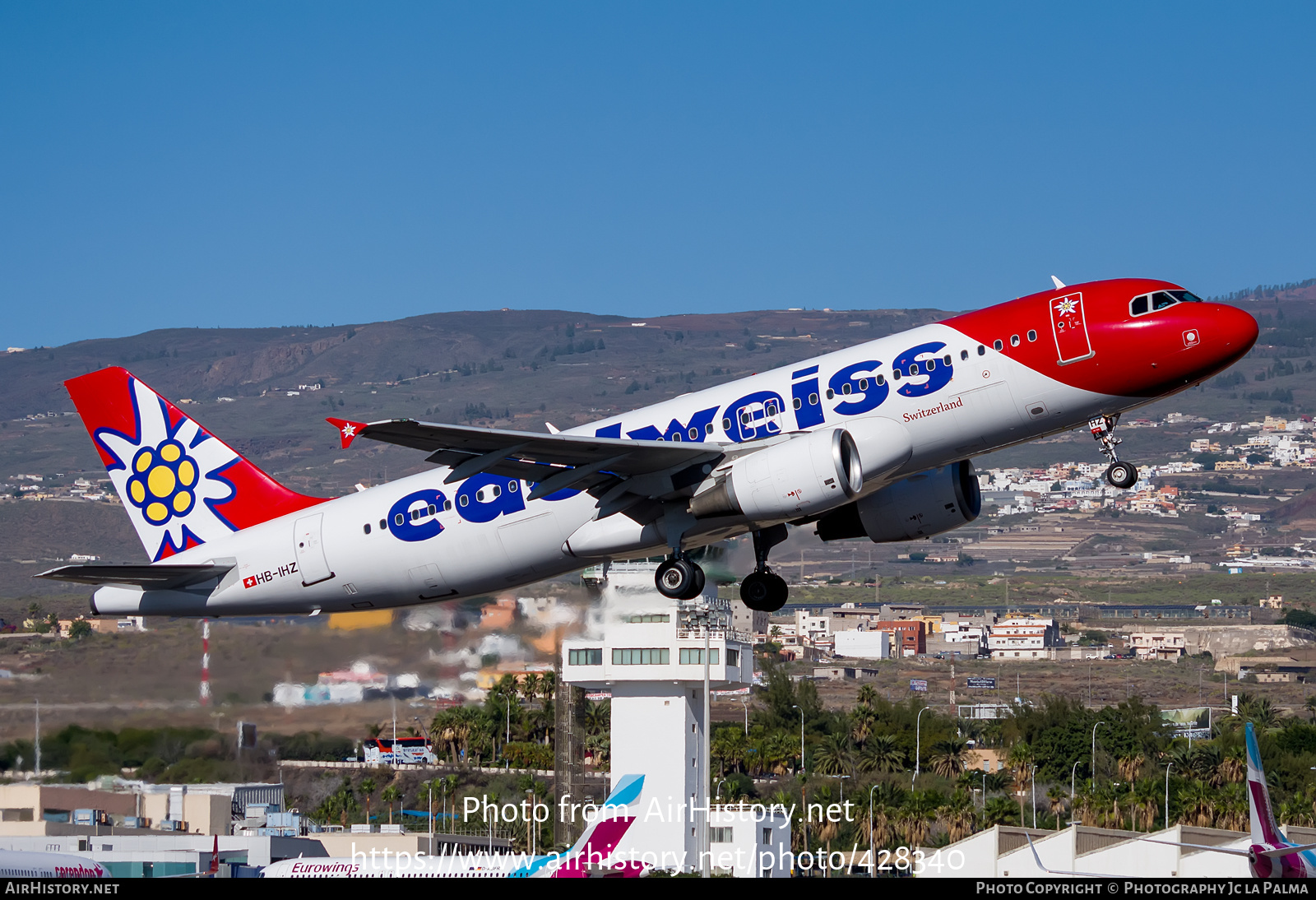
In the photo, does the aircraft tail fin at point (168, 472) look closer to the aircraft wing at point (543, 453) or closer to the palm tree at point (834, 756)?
the aircraft wing at point (543, 453)

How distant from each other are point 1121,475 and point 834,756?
337 feet

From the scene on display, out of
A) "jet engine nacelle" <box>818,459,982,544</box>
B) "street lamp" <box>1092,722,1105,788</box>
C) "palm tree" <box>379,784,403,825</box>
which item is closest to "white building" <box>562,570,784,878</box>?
"palm tree" <box>379,784,403,825</box>

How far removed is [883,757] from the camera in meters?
134

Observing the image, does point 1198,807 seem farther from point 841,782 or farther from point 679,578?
point 679,578

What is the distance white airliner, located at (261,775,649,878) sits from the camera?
48.4 metres

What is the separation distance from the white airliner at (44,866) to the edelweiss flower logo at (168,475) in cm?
768

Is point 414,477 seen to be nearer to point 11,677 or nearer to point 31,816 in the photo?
point 11,677

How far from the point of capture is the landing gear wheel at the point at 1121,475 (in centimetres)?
3347

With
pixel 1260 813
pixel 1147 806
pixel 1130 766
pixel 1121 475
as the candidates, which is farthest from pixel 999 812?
pixel 1121 475

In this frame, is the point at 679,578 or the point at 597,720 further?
the point at 597,720

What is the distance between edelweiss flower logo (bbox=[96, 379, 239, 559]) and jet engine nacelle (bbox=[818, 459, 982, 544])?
1517 cm

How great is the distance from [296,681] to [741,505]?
15.7m

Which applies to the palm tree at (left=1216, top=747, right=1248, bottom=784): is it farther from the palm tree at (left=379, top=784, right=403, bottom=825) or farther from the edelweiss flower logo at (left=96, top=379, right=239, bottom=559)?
the edelweiss flower logo at (left=96, top=379, right=239, bottom=559)
